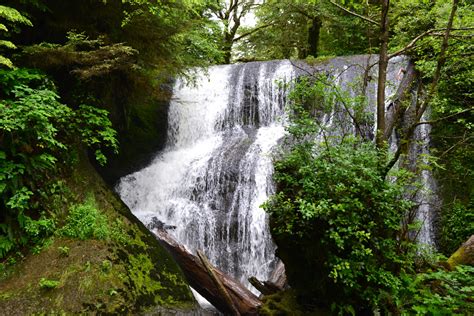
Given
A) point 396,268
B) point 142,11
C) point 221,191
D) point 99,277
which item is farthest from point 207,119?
point 396,268

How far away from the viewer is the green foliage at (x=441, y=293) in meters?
3.35

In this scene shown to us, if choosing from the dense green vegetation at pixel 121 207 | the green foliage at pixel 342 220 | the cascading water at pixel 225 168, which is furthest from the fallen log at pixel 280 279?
the cascading water at pixel 225 168

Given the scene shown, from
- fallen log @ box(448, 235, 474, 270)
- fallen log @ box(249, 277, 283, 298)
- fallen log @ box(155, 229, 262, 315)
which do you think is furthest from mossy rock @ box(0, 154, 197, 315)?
fallen log @ box(448, 235, 474, 270)

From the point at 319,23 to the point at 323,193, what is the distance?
15.3m

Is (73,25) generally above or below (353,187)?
above

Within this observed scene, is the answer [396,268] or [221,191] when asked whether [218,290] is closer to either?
[396,268]

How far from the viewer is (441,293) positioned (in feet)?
13.8

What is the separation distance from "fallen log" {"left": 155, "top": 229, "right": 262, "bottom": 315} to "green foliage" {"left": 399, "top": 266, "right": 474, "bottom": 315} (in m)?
2.34

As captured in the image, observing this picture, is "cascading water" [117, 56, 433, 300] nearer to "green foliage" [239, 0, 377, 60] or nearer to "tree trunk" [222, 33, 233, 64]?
"green foliage" [239, 0, 377, 60]

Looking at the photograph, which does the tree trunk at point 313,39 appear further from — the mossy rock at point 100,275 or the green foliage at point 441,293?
the green foliage at point 441,293

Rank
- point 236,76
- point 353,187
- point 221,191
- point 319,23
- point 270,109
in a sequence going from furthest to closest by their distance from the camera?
point 319,23 → point 236,76 → point 270,109 → point 221,191 → point 353,187

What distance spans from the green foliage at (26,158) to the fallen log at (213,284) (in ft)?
7.09

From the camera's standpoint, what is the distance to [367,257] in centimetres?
396

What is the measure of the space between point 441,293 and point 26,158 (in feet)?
19.0
